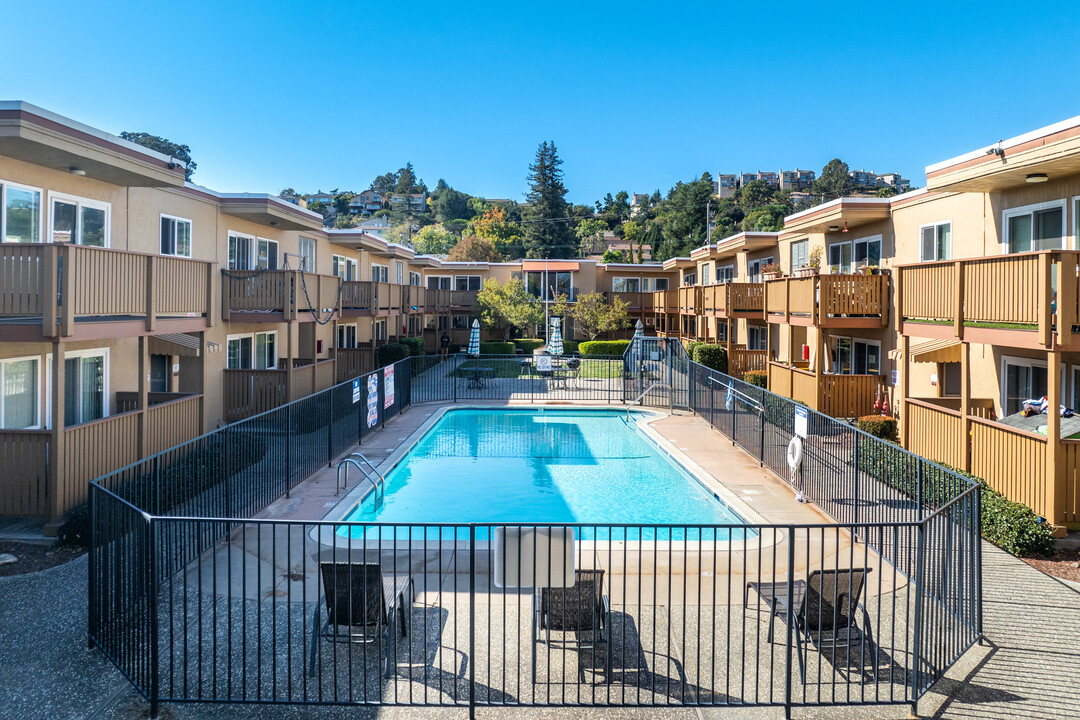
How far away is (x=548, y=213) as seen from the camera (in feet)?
285

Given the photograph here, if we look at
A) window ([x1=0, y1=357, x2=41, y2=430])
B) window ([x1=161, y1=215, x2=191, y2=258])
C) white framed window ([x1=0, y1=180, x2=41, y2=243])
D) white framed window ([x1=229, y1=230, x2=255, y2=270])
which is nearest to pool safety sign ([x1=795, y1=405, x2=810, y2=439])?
window ([x1=0, y1=357, x2=41, y2=430])

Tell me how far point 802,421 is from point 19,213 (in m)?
14.0

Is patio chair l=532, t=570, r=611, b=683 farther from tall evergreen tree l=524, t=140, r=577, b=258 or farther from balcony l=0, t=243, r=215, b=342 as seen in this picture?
tall evergreen tree l=524, t=140, r=577, b=258

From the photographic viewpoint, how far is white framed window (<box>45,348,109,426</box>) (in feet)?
41.7

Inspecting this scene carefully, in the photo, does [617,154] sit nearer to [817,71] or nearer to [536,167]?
[536,167]

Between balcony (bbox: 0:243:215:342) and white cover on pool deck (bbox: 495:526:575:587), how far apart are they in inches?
323

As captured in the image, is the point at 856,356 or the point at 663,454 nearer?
the point at 663,454

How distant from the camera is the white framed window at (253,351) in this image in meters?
19.9

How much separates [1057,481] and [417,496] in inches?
443

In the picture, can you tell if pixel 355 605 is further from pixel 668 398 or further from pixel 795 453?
pixel 668 398

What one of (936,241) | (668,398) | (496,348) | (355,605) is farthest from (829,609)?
(496,348)

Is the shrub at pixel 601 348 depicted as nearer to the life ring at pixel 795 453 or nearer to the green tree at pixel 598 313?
the green tree at pixel 598 313

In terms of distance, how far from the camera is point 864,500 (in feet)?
37.7

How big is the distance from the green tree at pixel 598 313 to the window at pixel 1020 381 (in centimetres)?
2841
